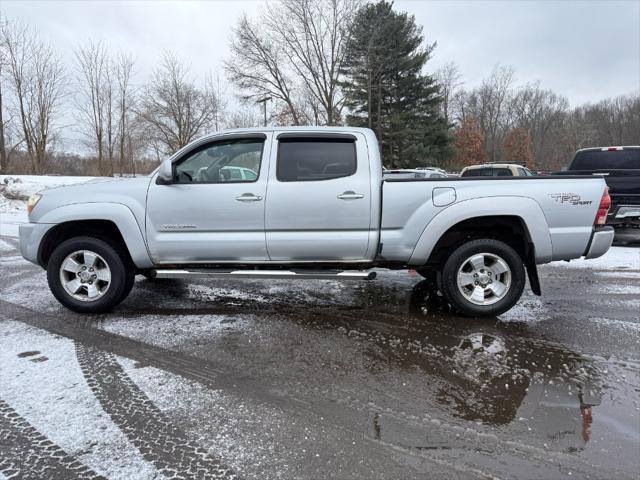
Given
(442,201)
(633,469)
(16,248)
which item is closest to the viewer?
(633,469)

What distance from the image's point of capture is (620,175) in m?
9.41

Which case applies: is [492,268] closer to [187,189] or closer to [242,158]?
[242,158]

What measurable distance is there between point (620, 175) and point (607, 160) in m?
0.54

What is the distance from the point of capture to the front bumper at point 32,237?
462 cm

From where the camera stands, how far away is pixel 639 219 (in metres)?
9.43


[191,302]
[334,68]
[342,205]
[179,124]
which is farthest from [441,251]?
[179,124]

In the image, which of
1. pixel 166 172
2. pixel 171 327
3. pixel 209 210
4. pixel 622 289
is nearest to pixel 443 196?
pixel 209 210

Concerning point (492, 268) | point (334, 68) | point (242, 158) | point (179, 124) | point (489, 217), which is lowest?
point (492, 268)

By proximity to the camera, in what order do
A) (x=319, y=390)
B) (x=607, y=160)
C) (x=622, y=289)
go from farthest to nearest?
1. (x=607, y=160)
2. (x=622, y=289)
3. (x=319, y=390)

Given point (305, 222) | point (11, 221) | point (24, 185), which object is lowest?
point (11, 221)

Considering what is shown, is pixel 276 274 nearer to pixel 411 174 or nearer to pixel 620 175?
pixel 411 174

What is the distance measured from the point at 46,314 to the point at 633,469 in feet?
17.6

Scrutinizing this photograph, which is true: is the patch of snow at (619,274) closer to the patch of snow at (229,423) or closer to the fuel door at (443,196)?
the fuel door at (443,196)

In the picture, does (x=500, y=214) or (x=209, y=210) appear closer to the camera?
(x=500, y=214)
